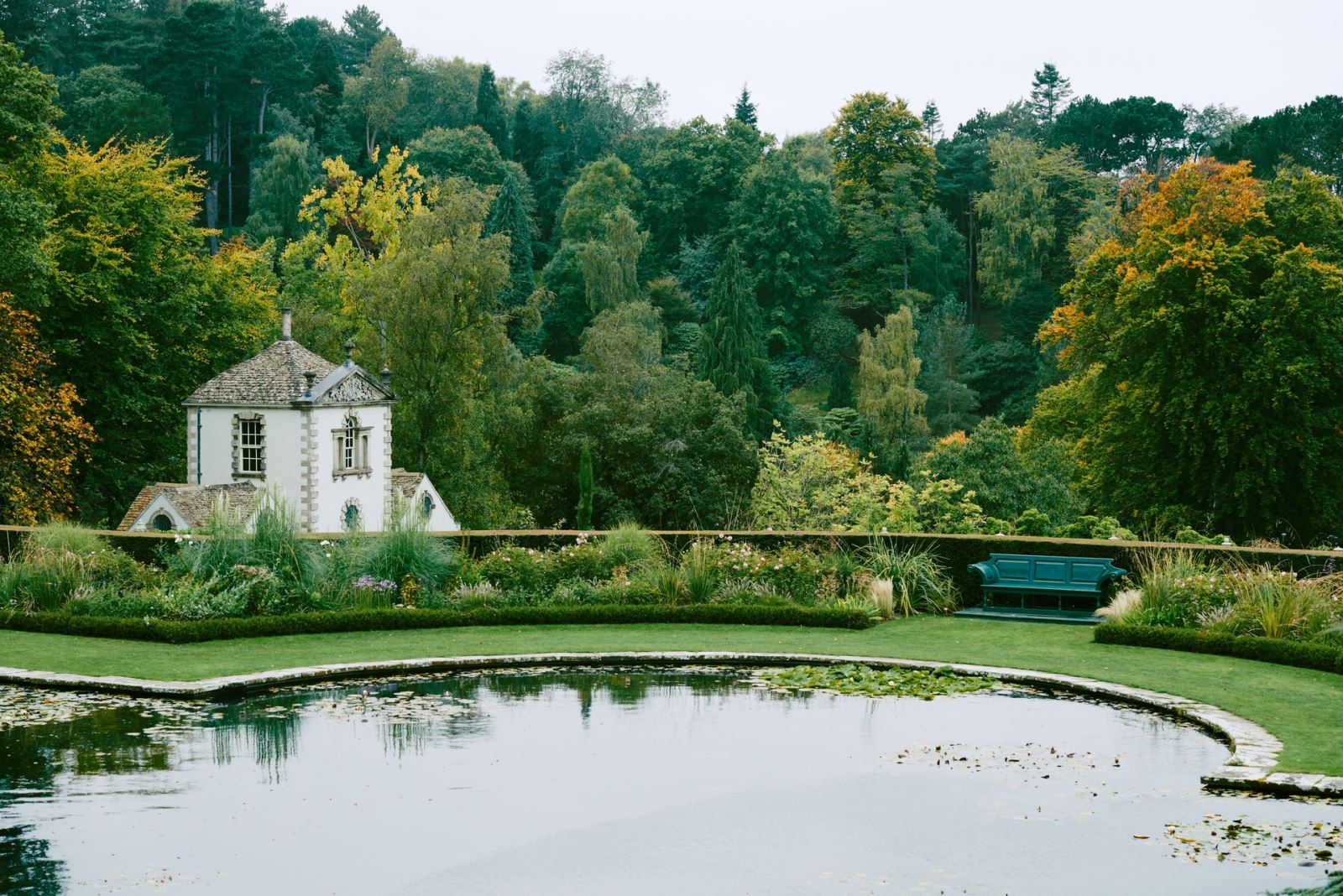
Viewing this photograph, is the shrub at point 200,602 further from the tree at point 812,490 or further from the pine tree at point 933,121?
the pine tree at point 933,121

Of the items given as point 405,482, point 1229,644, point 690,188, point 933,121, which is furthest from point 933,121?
point 1229,644

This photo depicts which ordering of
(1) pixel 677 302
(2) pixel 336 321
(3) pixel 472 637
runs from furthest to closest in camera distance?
(1) pixel 677 302
(2) pixel 336 321
(3) pixel 472 637

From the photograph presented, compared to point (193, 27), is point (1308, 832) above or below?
below

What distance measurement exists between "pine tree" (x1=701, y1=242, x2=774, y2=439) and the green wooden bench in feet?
135

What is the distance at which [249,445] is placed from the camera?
36.7 metres

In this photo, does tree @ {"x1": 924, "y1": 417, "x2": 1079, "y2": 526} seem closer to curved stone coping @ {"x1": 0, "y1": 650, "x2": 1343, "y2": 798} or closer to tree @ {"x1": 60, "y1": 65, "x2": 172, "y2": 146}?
curved stone coping @ {"x1": 0, "y1": 650, "x2": 1343, "y2": 798}

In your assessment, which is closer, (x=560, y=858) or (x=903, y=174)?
(x=560, y=858)

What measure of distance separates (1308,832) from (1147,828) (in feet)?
3.50

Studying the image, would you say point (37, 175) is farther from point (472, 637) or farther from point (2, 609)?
point (472, 637)

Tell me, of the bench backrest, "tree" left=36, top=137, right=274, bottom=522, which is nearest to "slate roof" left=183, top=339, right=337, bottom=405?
"tree" left=36, top=137, right=274, bottom=522

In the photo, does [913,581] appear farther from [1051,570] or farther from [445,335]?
[445,335]

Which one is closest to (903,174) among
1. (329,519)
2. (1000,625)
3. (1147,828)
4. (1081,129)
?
(1081,129)

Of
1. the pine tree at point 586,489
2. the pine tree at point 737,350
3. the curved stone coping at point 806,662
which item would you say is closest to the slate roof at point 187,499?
the pine tree at point 586,489

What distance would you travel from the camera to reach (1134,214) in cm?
4134
